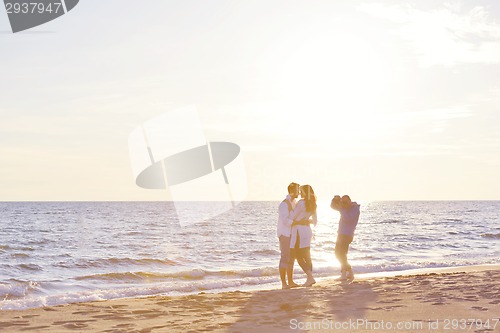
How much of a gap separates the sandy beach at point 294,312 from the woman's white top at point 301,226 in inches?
38.0

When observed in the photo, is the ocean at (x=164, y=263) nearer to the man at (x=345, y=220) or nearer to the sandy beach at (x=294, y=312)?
the man at (x=345, y=220)

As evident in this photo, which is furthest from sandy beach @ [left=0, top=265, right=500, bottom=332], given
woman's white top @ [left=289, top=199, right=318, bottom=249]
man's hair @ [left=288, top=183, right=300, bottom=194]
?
man's hair @ [left=288, top=183, right=300, bottom=194]

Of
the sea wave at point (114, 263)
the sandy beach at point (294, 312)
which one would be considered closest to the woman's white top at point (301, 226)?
the sandy beach at point (294, 312)

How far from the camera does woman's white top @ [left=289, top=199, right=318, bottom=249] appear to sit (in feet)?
34.8

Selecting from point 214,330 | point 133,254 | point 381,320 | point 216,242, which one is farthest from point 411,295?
point 216,242

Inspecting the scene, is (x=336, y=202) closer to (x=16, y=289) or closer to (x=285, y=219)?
(x=285, y=219)

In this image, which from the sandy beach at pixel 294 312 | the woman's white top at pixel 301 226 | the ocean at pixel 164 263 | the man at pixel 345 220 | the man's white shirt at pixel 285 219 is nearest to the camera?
the sandy beach at pixel 294 312

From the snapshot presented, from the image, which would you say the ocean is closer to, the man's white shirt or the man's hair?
the man's white shirt

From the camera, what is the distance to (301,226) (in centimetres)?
1068

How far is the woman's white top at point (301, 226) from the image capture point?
10.6 metres

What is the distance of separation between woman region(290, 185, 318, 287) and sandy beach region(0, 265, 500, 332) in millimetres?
825

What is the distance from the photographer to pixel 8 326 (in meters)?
7.36

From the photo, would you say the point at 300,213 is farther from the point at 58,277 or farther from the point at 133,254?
the point at 133,254

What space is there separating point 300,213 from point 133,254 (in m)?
17.4
